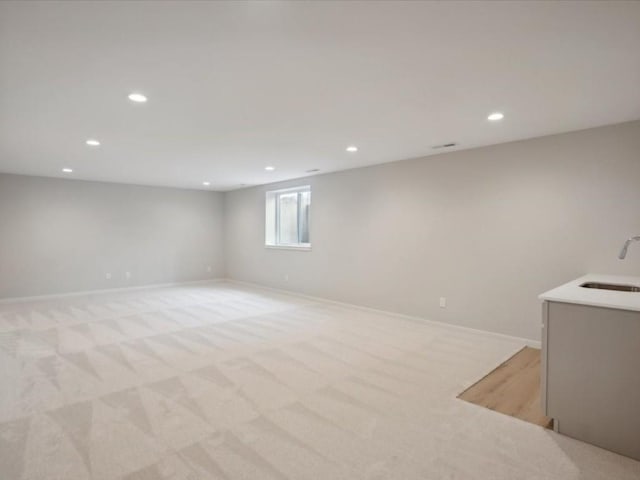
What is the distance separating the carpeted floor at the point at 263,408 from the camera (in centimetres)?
182

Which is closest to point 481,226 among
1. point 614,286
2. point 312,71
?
point 614,286

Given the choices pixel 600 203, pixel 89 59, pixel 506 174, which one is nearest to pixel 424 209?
pixel 506 174

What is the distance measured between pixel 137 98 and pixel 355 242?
12.3 feet

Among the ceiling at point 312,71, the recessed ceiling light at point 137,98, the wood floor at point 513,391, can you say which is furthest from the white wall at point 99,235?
the wood floor at point 513,391

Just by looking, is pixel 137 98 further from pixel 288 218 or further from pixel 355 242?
pixel 288 218

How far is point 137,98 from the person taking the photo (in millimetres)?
2676

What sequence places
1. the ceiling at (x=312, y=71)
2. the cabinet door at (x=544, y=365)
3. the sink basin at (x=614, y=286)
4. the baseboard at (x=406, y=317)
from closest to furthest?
the ceiling at (x=312, y=71) < the cabinet door at (x=544, y=365) < the sink basin at (x=614, y=286) < the baseboard at (x=406, y=317)

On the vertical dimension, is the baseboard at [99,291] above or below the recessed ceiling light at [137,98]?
below

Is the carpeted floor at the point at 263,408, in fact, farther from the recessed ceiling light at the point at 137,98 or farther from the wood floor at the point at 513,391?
→ the recessed ceiling light at the point at 137,98

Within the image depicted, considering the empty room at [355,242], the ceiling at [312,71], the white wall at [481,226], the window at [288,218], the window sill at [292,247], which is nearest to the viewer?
the ceiling at [312,71]

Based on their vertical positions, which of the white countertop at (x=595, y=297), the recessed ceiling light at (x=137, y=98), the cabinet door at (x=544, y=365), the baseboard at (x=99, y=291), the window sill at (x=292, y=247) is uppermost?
the recessed ceiling light at (x=137, y=98)

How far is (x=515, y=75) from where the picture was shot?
2277 mm

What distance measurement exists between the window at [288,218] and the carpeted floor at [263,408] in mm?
2852

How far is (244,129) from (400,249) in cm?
283
